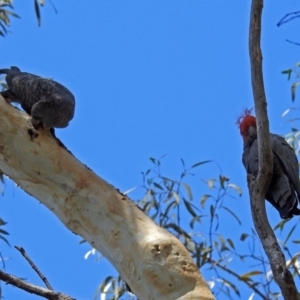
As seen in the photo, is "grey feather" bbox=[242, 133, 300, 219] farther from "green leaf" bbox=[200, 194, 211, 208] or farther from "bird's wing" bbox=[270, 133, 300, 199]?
"green leaf" bbox=[200, 194, 211, 208]

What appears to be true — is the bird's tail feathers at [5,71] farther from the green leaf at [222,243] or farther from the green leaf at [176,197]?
the green leaf at [222,243]

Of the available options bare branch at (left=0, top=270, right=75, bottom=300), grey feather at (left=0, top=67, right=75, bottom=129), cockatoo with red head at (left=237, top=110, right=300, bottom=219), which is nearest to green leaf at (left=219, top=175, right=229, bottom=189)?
cockatoo with red head at (left=237, top=110, right=300, bottom=219)

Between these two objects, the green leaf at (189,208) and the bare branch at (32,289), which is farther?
the green leaf at (189,208)

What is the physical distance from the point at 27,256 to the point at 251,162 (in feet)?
4.81

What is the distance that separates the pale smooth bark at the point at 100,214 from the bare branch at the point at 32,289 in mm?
193

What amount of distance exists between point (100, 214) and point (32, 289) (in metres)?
0.37

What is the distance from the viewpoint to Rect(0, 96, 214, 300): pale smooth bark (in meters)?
1.75

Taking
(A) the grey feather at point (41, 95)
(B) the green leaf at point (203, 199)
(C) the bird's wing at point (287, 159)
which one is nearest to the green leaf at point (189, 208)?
(B) the green leaf at point (203, 199)

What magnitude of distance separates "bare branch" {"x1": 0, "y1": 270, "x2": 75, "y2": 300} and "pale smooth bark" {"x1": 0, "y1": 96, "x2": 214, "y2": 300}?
193 mm

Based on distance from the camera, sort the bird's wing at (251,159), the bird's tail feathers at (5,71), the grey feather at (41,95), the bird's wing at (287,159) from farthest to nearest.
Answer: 1. the bird's wing at (251,159)
2. the bird's wing at (287,159)
3. the bird's tail feathers at (5,71)
4. the grey feather at (41,95)

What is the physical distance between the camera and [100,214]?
6.31 feet

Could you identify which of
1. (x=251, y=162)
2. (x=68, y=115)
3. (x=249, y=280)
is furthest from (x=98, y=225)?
(x=251, y=162)

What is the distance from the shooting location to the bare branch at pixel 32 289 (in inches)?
79.5

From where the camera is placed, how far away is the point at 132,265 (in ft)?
5.93
